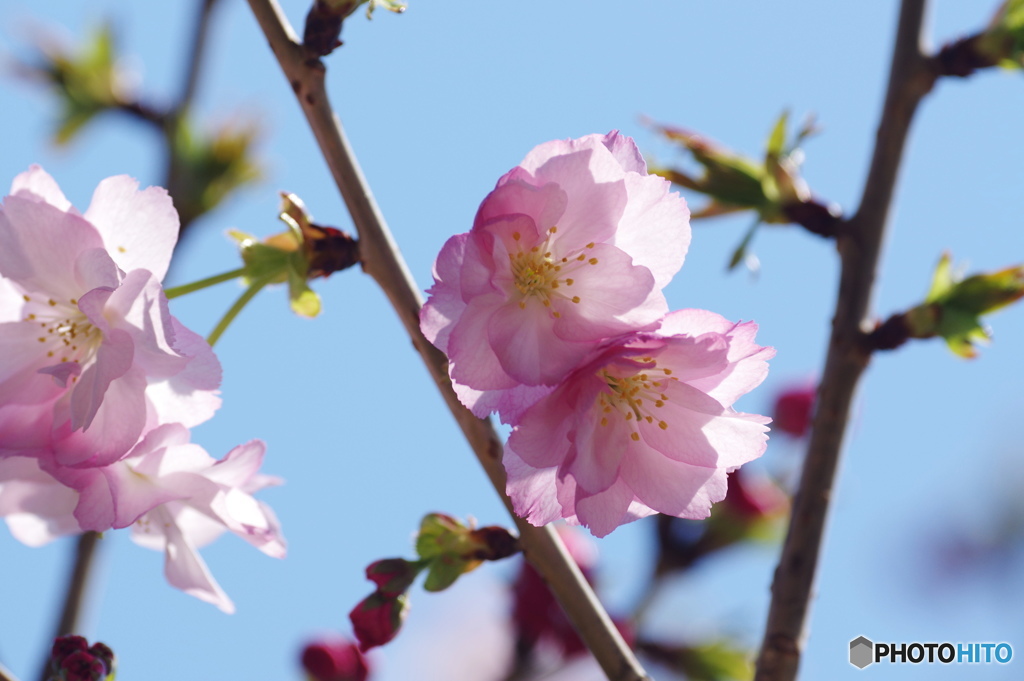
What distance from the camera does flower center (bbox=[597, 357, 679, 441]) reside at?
2.36 ft

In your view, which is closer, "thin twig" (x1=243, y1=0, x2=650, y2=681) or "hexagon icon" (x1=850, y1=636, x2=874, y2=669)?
"thin twig" (x1=243, y1=0, x2=650, y2=681)

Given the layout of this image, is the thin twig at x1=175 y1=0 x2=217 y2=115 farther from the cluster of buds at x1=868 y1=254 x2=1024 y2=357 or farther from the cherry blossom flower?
the cluster of buds at x1=868 y1=254 x2=1024 y2=357

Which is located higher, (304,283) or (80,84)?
(304,283)

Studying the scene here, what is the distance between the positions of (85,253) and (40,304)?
0.37 ft

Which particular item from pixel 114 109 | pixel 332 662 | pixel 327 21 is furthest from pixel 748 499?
pixel 114 109

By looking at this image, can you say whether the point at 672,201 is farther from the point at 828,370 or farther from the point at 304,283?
the point at 828,370

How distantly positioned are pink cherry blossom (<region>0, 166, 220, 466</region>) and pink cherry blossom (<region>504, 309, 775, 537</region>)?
27 centimetres

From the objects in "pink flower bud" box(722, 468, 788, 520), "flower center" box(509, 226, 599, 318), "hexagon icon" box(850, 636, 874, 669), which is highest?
"flower center" box(509, 226, 599, 318)

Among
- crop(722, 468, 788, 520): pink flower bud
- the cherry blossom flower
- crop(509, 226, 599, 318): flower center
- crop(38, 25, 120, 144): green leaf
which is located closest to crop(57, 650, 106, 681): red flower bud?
the cherry blossom flower

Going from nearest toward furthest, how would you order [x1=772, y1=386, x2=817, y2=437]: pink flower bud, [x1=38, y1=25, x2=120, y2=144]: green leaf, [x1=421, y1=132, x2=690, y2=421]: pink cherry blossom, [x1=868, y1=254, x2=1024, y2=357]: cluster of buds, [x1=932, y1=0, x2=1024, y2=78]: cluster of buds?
[x1=421, y1=132, x2=690, y2=421]: pink cherry blossom
[x1=868, y1=254, x2=1024, y2=357]: cluster of buds
[x1=932, y1=0, x2=1024, y2=78]: cluster of buds
[x1=772, y1=386, x2=817, y2=437]: pink flower bud
[x1=38, y1=25, x2=120, y2=144]: green leaf

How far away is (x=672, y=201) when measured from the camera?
70 centimetres

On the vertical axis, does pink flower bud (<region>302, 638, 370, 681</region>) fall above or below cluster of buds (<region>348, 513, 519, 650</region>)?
below

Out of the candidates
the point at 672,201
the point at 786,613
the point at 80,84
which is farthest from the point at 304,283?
the point at 80,84

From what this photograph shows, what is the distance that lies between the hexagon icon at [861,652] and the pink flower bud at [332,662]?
1.98ft
